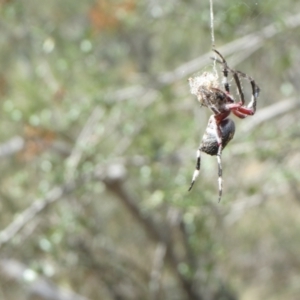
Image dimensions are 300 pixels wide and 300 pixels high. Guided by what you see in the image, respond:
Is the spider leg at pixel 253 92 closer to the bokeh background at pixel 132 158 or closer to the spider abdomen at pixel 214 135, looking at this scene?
the spider abdomen at pixel 214 135

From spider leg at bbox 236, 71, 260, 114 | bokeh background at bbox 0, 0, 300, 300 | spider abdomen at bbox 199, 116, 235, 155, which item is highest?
bokeh background at bbox 0, 0, 300, 300

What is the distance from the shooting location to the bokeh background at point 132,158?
366cm

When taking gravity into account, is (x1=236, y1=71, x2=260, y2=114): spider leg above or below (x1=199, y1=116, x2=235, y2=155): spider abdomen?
above

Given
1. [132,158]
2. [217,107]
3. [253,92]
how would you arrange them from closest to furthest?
[217,107]
[253,92]
[132,158]

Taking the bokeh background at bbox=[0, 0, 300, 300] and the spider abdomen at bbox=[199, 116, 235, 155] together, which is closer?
the spider abdomen at bbox=[199, 116, 235, 155]

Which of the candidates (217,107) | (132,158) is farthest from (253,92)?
(132,158)

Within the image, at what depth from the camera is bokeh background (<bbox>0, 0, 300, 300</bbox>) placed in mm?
3662

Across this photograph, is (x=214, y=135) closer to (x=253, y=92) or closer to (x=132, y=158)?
(x=253, y=92)

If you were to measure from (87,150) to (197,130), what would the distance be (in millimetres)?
875

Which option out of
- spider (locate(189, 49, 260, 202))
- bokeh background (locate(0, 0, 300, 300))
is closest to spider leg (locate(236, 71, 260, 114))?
spider (locate(189, 49, 260, 202))

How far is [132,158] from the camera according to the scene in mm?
3939

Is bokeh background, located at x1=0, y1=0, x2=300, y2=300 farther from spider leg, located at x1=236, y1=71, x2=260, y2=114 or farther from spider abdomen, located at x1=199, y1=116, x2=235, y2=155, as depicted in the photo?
spider abdomen, located at x1=199, y1=116, x2=235, y2=155

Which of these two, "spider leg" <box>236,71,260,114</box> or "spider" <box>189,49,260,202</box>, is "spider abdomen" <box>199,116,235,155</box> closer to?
"spider" <box>189,49,260,202</box>

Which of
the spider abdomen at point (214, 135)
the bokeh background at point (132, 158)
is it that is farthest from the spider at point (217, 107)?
the bokeh background at point (132, 158)
